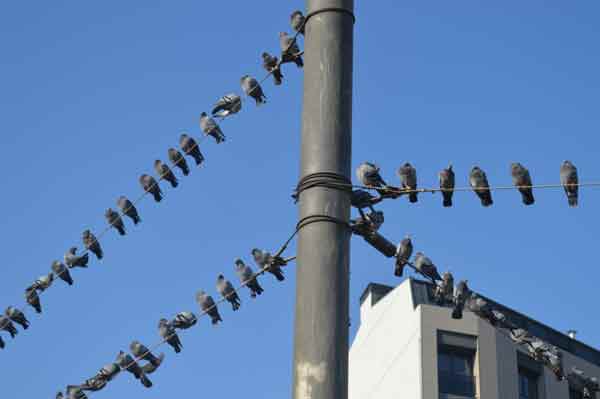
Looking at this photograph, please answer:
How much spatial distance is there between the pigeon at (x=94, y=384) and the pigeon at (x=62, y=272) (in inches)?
106

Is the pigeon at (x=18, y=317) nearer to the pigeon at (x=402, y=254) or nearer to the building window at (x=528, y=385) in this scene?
the pigeon at (x=402, y=254)

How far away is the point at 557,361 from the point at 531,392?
33.9 metres

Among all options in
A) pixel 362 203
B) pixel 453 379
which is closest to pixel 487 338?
pixel 453 379

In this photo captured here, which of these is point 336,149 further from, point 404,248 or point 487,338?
point 487,338

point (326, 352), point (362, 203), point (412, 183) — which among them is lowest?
point (326, 352)

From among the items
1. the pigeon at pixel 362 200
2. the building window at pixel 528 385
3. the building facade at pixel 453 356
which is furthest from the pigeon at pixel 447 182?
the building window at pixel 528 385

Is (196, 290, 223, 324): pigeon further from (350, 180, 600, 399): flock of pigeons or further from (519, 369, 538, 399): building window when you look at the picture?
(519, 369, 538, 399): building window

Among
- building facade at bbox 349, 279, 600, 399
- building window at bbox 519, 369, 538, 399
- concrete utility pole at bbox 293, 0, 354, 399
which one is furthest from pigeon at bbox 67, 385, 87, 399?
building window at bbox 519, 369, 538, 399

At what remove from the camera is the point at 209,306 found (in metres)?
14.1

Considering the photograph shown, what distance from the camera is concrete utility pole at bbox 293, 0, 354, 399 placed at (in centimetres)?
735

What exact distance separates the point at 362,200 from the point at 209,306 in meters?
5.89

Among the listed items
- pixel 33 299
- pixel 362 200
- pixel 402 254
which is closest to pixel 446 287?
pixel 402 254

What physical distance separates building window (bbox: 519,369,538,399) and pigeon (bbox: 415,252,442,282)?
1382 inches

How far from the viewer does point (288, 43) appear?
1057 centimetres
